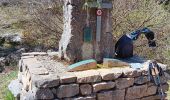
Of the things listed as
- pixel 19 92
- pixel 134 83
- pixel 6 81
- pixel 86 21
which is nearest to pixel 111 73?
pixel 134 83

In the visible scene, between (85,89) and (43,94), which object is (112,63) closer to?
(85,89)

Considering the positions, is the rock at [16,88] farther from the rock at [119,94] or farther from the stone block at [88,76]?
the rock at [119,94]

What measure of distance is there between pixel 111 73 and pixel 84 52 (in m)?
0.60

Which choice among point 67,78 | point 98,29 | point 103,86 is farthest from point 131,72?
point 67,78

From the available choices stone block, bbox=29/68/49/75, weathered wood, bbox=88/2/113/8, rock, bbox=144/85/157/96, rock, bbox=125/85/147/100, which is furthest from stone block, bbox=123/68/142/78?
stone block, bbox=29/68/49/75

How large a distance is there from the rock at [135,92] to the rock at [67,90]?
0.79 metres

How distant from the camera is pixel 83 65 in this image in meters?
4.47

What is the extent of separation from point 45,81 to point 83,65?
72 cm

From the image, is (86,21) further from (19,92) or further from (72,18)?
(19,92)

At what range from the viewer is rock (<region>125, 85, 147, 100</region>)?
4.52 metres

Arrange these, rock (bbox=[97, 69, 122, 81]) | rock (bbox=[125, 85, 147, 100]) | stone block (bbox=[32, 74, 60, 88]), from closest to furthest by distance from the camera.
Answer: stone block (bbox=[32, 74, 60, 88])
rock (bbox=[97, 69, 122, 81])
rock (bbox=[125, 85, 147, 100])

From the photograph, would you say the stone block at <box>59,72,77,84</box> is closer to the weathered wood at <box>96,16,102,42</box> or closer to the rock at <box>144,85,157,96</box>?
the weathered wood at <box>96,16,102,42</box>

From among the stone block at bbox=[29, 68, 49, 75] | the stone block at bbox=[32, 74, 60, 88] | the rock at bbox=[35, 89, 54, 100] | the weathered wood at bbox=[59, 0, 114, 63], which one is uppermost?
the weathered wood at bbox=[59, 0, 114, 63]

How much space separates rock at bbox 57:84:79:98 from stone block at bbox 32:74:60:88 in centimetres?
9
